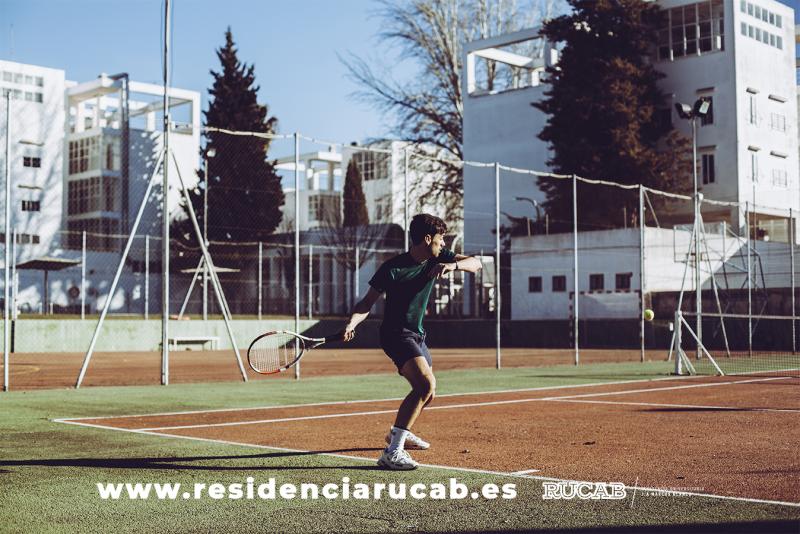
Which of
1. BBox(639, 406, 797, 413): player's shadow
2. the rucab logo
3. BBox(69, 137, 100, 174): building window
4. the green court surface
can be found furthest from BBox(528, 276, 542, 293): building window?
the rucab logo

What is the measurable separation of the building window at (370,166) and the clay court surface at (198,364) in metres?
29.4

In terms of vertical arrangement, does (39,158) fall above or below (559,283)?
above

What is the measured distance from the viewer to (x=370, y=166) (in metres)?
63.3

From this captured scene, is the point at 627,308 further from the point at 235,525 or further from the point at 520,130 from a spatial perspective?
the point at 235,525

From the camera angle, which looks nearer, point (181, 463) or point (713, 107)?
point (181, 463)

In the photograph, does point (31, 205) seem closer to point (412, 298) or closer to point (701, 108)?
point (701, 108)

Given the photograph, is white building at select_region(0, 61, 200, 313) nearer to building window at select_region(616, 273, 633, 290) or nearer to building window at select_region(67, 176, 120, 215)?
building window at select_region(67, 176, 120, 215)

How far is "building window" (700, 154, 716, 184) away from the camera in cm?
4462

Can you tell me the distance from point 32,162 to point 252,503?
50.6 meters

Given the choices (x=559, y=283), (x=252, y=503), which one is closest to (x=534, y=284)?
(x=559, y=283)

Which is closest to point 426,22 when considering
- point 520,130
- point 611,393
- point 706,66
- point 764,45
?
point 520,130

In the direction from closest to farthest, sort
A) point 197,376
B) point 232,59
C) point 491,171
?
point 197,376 < point 491,171 < point 232,59

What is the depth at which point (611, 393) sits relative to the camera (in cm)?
1380

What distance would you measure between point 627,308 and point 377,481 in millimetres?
27405
